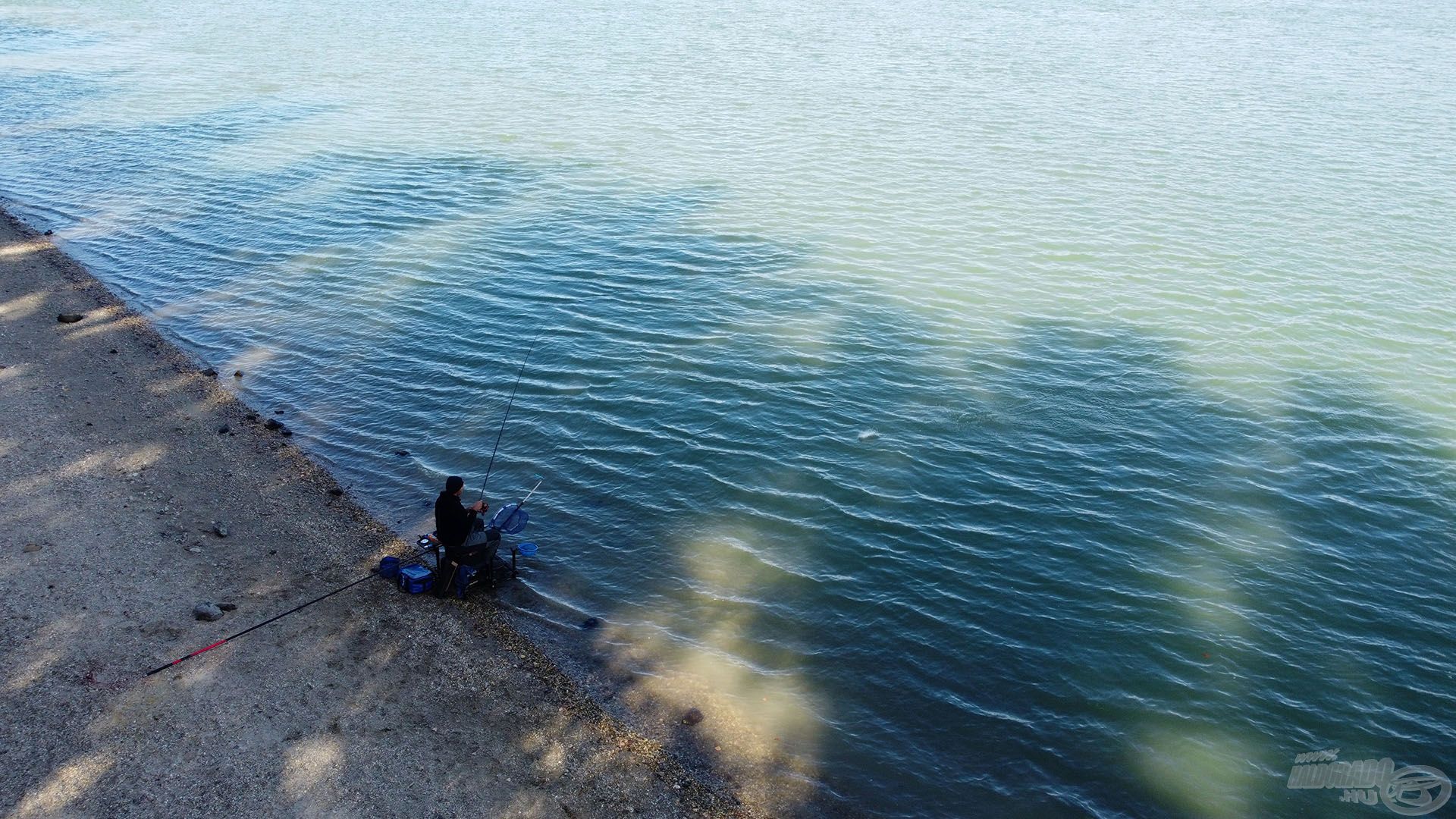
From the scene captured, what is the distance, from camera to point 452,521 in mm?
14016

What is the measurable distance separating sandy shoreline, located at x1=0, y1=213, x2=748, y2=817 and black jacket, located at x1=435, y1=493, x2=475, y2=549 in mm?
928

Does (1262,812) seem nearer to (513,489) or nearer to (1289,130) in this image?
(513,489)

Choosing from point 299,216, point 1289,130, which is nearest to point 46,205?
point 299,216

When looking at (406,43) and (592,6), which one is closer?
(406,43)

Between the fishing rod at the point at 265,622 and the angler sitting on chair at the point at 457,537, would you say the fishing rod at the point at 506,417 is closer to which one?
the fishing rod at the point at 265,622

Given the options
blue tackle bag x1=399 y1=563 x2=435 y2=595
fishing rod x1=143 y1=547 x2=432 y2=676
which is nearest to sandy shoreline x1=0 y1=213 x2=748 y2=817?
fishing rod x1=143 y1=547 x2=432 y2=676

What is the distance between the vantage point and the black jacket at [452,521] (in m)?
14.0

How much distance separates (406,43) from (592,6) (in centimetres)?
1805

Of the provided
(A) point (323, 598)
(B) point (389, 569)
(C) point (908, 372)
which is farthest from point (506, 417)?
(C) point (908, 372)

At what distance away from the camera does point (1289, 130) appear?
3909cm

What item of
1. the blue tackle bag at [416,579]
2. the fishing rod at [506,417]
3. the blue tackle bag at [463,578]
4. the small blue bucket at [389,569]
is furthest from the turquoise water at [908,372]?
the small blue bucket at [389,569]

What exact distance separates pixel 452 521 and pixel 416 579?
1.06 metres

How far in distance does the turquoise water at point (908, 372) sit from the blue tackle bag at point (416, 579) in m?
1.56

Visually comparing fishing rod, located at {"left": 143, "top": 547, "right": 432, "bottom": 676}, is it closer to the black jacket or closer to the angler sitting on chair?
the angler sitting on chair
